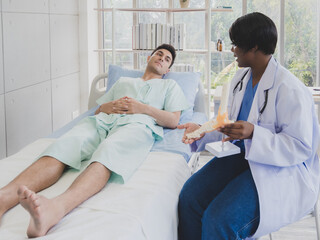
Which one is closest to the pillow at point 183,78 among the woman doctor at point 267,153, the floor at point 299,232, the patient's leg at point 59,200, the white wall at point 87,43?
the floor at point 299,232

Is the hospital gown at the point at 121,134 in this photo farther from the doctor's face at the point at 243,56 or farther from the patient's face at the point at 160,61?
the doctor's face at the point at 243,56

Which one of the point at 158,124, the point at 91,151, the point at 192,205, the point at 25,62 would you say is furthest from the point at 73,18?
the point at 192,205

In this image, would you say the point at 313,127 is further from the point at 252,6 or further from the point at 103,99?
the point at 252,6

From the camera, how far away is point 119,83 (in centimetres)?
281

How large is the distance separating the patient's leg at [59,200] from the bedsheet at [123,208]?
25mm

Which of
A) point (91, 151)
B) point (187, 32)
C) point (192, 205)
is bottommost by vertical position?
point (192, 205)

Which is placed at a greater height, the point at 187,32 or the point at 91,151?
the point at 187,32

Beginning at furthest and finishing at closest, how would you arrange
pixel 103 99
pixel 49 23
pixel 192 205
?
pixel 49 23
pixel 103 99
pixel 192 205

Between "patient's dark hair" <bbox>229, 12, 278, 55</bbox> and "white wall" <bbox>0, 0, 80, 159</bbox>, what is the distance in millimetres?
1805

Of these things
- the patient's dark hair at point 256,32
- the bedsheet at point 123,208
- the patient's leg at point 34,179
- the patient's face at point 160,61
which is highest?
the patient's dark hair at point 256,32

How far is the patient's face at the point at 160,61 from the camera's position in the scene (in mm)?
2889

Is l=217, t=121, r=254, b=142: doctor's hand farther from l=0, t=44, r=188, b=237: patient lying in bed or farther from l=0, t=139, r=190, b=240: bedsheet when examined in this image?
l=0, t=44, r=188, b=237: patient lying in bed

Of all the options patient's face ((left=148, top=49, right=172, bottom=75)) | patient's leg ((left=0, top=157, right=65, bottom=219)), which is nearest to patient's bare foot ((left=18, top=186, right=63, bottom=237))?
patient's leg ((left=0, top=157, right=65, bottom=219))

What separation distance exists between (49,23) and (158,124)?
1619mm
